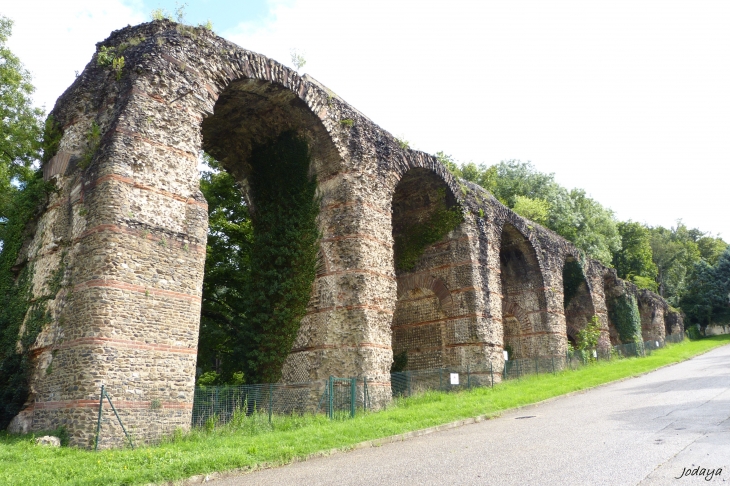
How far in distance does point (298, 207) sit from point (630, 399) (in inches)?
399

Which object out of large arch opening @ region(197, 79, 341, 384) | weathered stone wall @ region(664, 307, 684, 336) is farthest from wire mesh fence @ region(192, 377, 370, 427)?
weathered stone wall @ region(664, 307, 684, 336)

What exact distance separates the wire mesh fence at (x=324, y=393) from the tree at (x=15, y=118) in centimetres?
1382

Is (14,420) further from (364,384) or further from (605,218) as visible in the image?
(605,218)

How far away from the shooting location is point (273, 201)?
1594 cm

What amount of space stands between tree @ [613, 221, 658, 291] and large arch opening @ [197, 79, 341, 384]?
46.2 meters

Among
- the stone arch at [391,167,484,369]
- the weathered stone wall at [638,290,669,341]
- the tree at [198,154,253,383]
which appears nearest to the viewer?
the stone arch at [391,167,484,369]

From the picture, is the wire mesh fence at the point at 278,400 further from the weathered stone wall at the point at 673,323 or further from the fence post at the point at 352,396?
the weathered stone wall at the point at 673,323

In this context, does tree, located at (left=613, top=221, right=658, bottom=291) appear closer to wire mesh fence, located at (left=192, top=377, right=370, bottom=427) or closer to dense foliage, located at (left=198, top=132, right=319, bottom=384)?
dense foliage, located at (left=198, top=132, right=319, bottom=384)

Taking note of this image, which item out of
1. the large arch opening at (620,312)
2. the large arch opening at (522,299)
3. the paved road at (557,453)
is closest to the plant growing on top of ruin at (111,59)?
the paved road at (557,453)

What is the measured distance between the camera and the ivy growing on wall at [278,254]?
14.5 metres

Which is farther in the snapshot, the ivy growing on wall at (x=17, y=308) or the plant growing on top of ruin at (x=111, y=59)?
the plant growing on top of ruin at (x=111, y=59)

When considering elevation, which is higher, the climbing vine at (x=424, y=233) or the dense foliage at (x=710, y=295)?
the dense foliage at (x=710, y=295)

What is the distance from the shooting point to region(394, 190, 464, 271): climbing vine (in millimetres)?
19594

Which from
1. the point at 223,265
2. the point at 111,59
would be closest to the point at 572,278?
the point at 223,265
